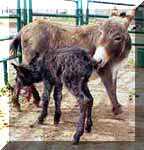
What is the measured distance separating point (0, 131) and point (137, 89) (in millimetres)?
3239

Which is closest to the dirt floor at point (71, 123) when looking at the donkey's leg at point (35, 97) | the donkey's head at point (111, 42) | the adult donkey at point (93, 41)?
the donkey's leg at point (35, 97)

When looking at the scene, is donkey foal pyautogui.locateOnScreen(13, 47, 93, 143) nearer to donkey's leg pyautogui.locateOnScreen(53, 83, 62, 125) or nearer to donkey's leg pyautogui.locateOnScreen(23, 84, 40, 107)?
donkey's leg pyautogui.locateOnScreen(53, 83, 62, 125)

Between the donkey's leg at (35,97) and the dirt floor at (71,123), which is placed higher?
the donkey's leg at (35,97)

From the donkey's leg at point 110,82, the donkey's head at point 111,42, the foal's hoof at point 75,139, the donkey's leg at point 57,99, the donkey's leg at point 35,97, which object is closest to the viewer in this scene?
the foal's hoof at point 75,139

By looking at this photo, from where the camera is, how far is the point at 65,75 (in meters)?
4.07

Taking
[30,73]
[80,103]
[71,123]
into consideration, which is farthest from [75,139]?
[30,73]

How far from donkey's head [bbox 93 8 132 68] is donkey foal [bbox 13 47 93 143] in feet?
2.11

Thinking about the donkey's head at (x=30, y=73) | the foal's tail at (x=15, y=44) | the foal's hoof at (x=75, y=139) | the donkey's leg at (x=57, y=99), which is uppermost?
the foal's tail at (x=15, y=44)

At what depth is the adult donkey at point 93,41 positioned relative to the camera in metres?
4.84

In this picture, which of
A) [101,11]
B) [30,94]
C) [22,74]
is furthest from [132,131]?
[101,11]

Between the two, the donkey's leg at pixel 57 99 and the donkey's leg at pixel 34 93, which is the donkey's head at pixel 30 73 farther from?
the donkey's leg at pixel 34 93

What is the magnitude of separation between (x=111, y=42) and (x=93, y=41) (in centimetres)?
21

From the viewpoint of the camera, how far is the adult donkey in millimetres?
4836

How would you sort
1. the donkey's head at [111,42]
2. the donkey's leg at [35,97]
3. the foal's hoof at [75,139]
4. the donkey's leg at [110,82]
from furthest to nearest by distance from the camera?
the donkey's leg at [35,97] → the donkey's leg at [110,82] → the donkey's head at [111,42] → the foal's hoof at [75,139]
